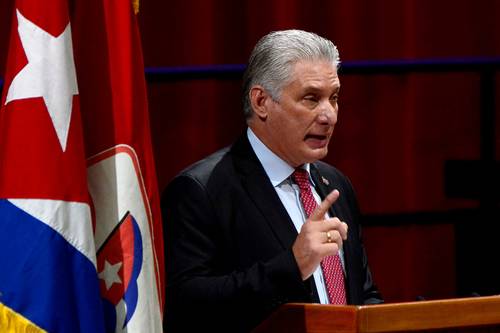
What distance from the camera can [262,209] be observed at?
8.20 ft

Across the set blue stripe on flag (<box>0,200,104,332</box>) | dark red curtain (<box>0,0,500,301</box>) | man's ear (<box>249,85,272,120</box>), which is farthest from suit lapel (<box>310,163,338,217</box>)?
dark red curtain (<box>0,0,500,301</box>)

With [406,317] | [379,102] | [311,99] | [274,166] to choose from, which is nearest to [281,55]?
[311,99]

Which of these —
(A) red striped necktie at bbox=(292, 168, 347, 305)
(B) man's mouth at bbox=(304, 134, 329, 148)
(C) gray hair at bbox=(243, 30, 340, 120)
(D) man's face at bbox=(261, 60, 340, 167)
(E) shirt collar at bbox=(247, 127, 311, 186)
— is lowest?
(A) red striped necktie at bbox=(292, 168, 347, 305)

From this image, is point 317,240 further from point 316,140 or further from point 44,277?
point 44,277

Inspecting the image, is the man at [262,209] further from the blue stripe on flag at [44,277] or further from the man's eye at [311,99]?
the blue stripe on flag at [44,277]

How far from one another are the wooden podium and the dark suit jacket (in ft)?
0.63

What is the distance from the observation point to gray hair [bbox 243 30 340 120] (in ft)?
8.20

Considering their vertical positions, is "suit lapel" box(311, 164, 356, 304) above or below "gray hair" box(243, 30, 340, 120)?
below

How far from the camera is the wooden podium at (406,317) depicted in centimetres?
202

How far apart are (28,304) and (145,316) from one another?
0.23 m

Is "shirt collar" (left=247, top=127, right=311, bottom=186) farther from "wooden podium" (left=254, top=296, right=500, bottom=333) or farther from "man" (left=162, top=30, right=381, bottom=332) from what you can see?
"wooden podium" (left=254, top=296, right=500, bottom=333)

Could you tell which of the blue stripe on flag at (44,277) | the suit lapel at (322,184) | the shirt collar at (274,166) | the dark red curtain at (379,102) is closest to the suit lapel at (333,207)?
the suit lapel at (322,184)

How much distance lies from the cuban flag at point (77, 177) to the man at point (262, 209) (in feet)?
0.53

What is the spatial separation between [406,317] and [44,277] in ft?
2.13
